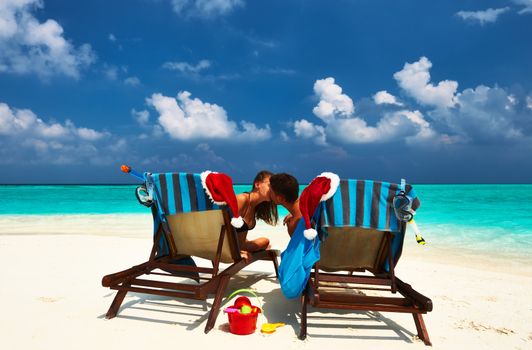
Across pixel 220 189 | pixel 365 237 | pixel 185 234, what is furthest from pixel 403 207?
pixel 185 234

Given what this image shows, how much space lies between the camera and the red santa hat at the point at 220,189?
130 inches

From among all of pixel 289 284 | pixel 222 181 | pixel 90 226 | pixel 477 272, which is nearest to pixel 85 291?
pixel 222 181

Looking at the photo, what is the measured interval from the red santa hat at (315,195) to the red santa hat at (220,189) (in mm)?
620

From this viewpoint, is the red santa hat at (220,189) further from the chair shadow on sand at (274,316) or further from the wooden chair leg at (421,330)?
the wooden chair leg at (421,330)

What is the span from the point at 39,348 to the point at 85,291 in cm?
148

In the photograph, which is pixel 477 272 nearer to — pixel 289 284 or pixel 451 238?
pixel 289 284

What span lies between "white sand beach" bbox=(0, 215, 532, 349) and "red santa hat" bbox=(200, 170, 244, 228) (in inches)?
39.1

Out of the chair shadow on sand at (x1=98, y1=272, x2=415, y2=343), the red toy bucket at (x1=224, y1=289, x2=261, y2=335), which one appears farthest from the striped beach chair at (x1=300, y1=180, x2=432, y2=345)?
the red toy bucket at (x1=224, y1=289, x2=261, y2=335)

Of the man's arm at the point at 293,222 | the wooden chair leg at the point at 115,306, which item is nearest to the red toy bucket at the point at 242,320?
the wooden chair leg at the point at 115,306

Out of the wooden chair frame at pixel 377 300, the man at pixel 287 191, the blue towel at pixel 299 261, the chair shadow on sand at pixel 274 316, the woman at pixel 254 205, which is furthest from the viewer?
the woman at pixel 254 205

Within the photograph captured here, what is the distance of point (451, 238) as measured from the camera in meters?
10.1

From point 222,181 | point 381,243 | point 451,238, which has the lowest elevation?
point 451,238

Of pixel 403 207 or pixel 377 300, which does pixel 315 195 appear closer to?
pixel 403 207

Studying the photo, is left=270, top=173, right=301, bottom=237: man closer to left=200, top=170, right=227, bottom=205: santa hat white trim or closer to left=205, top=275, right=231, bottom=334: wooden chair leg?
left=200, top=170, right=227, bottom=205: santa hat white trim
